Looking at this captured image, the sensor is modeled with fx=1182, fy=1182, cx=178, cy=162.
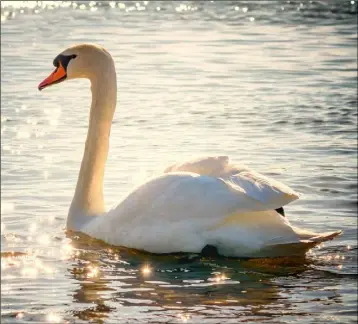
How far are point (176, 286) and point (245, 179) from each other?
1.05m

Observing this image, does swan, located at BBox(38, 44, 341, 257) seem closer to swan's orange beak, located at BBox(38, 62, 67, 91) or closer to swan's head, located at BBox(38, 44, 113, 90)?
swan's head, located at BBox(38, 44, 113, 90)

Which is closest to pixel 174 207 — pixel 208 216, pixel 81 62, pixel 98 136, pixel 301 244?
pixel 208 216

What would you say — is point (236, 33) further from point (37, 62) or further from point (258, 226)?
point (258, 226)

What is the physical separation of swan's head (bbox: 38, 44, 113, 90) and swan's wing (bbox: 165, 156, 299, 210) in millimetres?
1392

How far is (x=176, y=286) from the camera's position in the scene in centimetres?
844

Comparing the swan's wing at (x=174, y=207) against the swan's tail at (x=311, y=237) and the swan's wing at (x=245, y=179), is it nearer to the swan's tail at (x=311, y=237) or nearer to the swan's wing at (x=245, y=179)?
the swan's wing at (x=245, y=179)

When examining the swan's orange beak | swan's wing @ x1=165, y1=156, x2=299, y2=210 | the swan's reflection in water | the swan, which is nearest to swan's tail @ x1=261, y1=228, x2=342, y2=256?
the swan

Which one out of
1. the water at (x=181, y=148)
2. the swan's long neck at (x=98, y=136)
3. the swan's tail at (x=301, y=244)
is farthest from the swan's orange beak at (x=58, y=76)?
the swan's tail at (x=301, y=244)

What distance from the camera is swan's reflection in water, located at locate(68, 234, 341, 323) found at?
25.7 feet

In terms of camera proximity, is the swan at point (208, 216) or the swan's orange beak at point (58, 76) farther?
the swan's orange beak at point (58, 76)

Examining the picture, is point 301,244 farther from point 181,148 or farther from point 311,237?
point 181,148

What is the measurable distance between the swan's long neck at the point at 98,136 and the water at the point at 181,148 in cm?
39

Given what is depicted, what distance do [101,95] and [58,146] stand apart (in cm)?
298

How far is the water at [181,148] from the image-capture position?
815 cm
